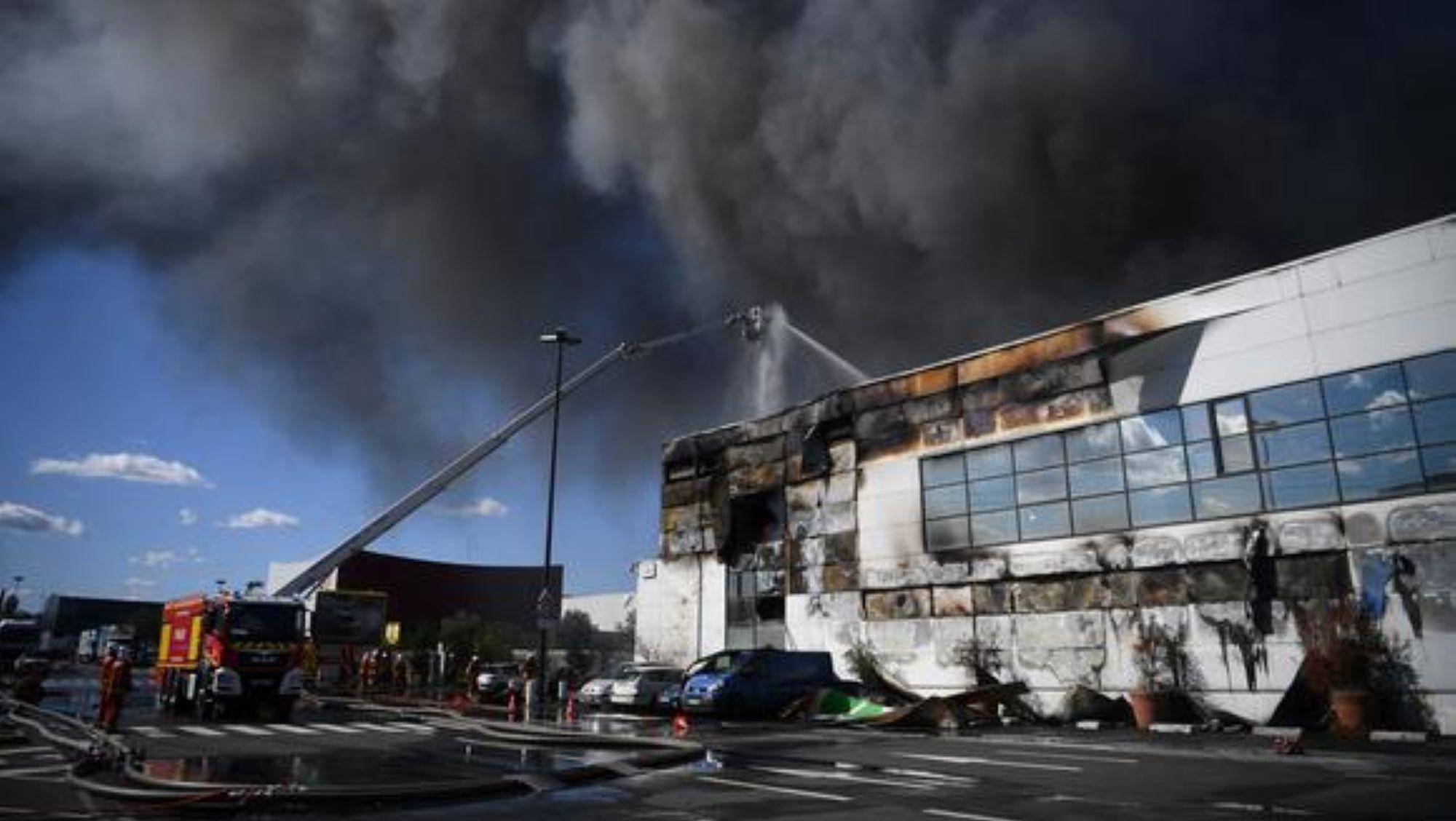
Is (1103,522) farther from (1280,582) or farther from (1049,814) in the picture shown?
(1049,814)

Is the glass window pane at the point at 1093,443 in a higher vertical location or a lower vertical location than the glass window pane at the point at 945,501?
higher

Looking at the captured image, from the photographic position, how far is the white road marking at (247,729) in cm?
1590

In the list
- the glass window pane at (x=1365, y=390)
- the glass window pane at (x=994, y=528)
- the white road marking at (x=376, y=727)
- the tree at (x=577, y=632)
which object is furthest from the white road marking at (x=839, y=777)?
the tree at (x=577, y=632)

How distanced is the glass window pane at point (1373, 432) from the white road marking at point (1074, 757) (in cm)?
900

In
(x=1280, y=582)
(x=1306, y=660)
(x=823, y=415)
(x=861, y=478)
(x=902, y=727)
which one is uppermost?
(x=823, y=415)

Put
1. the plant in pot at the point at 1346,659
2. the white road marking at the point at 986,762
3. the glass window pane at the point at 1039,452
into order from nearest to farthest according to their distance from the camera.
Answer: the white road marking at the point at 986,762 → the plant in pot at the point at 1346,659 → the glass window pane at the point at 1039,452

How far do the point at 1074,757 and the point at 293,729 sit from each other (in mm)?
12635

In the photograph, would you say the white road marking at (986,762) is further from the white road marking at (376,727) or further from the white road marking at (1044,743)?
the white road marking at (376,727)

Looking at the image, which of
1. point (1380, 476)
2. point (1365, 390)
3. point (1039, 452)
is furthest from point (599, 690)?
point (1365, 390)

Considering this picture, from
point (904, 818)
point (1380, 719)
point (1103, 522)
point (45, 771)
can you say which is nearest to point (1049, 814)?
point (904, 818)

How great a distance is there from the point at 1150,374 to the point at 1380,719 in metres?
7.95

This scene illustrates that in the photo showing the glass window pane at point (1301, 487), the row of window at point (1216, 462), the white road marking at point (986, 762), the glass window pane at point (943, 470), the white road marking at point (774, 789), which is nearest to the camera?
the white road marking at point (774, 789)

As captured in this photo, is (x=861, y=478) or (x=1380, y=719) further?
(x=861, y=478)

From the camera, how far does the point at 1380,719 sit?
55.1 ft
